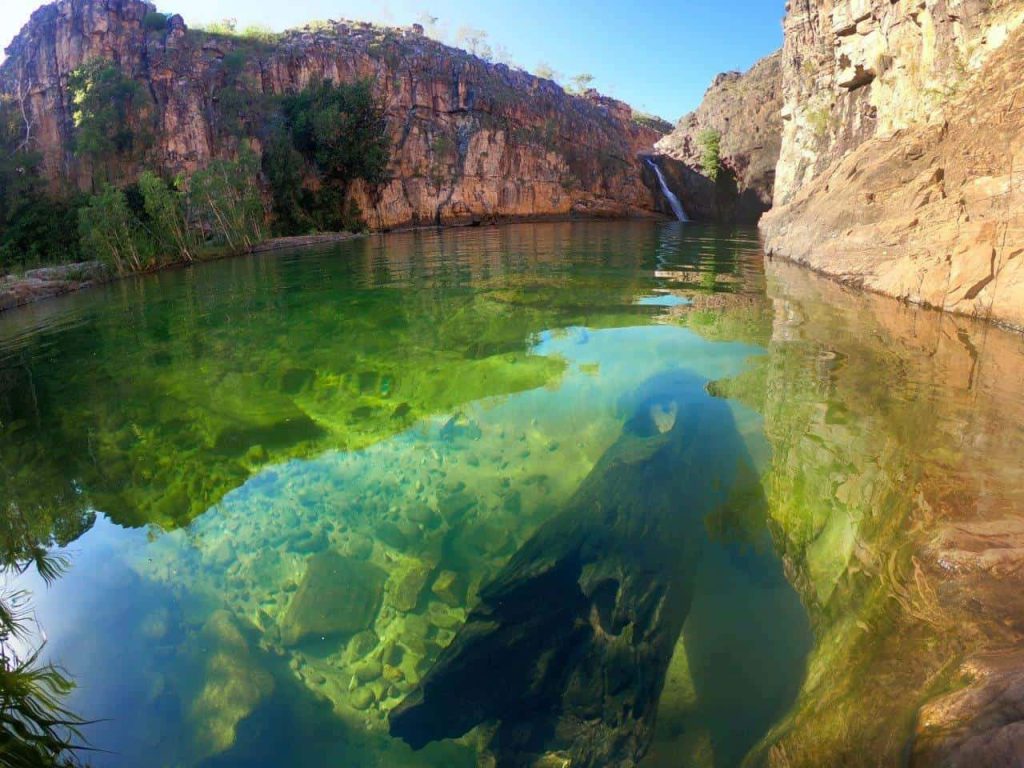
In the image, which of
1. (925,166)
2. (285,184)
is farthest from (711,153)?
(925,166)

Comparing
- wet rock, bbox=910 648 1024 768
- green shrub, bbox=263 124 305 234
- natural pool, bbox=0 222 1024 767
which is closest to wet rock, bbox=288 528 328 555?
natural pool, bbox=0 222 1024 767

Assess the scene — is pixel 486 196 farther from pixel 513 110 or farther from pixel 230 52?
pixel 230 52

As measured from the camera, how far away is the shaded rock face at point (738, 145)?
3366 centimetres

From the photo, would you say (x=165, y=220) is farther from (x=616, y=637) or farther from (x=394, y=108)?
(x=394, y=108)

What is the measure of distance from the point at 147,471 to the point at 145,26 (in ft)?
149

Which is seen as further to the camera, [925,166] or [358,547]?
[925,166]

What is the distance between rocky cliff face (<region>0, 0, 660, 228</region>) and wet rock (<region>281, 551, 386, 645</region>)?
33380 mm

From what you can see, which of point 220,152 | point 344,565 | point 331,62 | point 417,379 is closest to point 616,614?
point 344,565

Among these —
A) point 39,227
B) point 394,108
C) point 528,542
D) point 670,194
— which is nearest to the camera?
point 528,542

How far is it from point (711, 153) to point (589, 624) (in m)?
39.0

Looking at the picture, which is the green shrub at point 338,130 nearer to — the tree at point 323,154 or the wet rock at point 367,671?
the tree at point 323,154

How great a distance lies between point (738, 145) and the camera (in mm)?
34906

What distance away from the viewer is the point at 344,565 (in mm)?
2943

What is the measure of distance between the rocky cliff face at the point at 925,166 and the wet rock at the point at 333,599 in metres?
6.81
